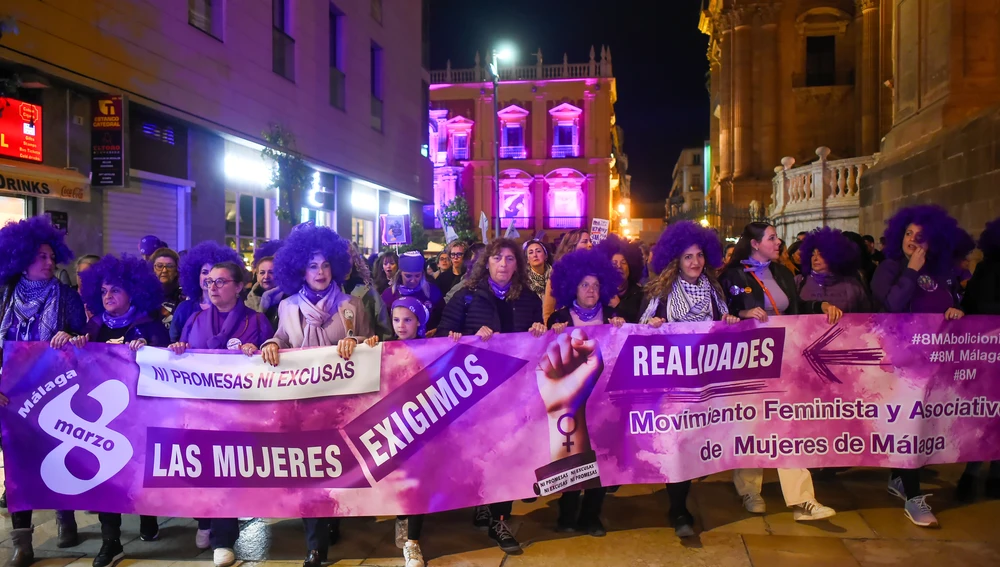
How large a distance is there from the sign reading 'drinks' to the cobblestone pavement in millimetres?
6971

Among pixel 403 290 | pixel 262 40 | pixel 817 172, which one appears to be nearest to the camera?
pixel 403 290

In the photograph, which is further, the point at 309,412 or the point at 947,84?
the point at 947,84

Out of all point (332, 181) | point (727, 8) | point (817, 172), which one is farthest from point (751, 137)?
point (332, 181)

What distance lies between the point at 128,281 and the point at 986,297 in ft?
19.7

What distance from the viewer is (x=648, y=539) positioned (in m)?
4.55

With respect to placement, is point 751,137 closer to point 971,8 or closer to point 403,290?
point 971,8

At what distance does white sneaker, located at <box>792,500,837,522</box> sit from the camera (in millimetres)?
4676

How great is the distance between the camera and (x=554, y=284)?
493 cm

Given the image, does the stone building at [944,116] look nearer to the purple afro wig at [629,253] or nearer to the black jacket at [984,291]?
the black jacket at [984,291]

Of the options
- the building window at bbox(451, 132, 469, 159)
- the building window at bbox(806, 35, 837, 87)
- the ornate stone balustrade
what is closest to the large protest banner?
the ornate stone balustrade

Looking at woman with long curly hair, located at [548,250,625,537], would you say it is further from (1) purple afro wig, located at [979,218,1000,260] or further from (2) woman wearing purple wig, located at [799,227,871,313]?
(1) purple afro wig, located at [979,218,1000,260]

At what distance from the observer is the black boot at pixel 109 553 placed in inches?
168

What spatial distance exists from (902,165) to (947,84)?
1.24 metres

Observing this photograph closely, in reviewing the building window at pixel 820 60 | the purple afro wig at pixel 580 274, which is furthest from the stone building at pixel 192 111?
the building window at pixel 820 60
